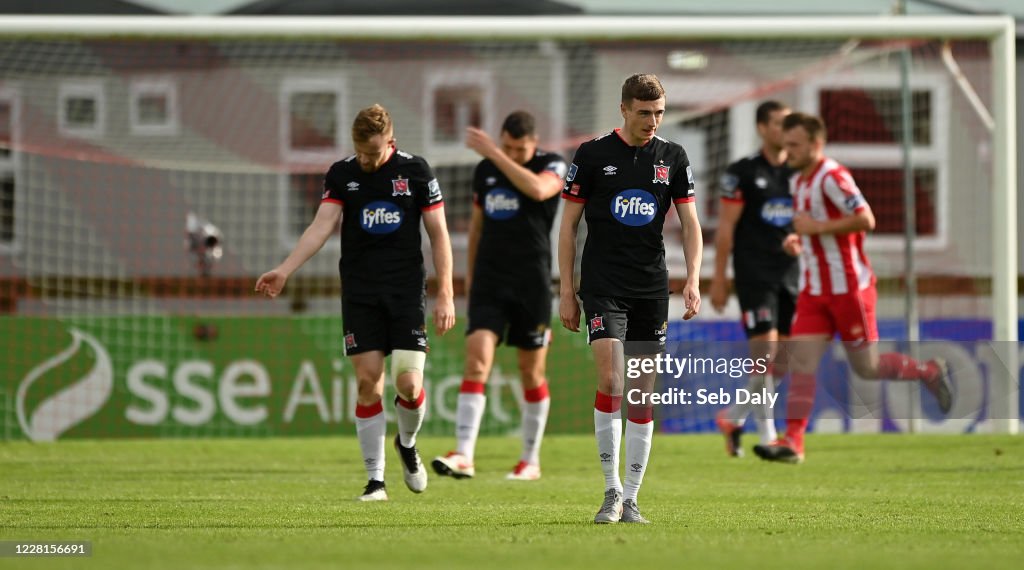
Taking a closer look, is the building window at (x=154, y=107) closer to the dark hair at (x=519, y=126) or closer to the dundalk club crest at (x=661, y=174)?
the dark hair at (x=519, y=126)

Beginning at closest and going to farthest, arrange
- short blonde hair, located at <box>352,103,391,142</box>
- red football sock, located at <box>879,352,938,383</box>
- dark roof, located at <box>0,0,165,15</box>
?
short blonde hair, located at <box>352,103,391,142</box> → red football sock, located at <box>879,352,938,383</box> → dark roof, located at <box>0,0,165,15</box>

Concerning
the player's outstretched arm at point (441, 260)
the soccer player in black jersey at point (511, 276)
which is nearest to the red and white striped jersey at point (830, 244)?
the soccer player in black jersey at point (511, 276)

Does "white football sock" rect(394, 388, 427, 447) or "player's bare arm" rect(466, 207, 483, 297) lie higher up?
"player's bare arm" rect(466, 207, 483, 297)

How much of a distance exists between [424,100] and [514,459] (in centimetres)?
965

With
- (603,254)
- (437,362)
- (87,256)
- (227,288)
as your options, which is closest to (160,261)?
(87,256)

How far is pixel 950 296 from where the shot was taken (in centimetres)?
1778

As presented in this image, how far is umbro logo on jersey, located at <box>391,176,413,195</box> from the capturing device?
26.0 ft

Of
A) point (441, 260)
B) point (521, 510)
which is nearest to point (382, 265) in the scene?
point (441, 260)

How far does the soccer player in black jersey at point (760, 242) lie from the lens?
10875 mm

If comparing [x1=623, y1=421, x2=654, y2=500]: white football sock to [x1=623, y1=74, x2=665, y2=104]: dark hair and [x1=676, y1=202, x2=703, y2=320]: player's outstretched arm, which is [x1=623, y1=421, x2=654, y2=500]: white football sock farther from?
[x1=623, y1=74, x2=665, y2=104]: dark hair

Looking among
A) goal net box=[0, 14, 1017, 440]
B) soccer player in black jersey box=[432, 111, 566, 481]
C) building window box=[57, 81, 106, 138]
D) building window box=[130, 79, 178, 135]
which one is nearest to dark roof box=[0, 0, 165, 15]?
goal net box=[0, 14, 1017, 440]

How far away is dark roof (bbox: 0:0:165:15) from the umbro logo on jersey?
12.9 m

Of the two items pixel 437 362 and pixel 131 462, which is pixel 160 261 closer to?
pixel 437 362

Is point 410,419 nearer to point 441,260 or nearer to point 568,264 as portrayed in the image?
point 441,260
